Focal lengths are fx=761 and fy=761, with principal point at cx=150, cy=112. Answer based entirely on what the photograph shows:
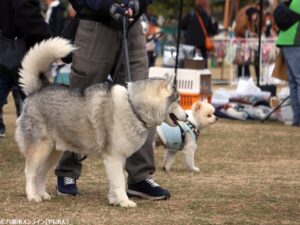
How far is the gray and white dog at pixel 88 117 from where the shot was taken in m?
5.10

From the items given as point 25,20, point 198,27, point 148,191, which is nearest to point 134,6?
point 148,191

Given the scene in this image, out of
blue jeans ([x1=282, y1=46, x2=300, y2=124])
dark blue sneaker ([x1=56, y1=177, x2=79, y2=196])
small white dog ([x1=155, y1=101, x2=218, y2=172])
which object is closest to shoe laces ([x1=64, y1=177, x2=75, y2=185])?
dark blue sneaker ([x1=56, y1=177, x2=79, y2=196])

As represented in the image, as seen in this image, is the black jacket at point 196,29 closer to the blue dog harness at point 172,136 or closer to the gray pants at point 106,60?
the blue dog harness at point 172,136

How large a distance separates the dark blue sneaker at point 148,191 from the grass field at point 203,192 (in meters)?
0.09

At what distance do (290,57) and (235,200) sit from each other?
5517 millimetres

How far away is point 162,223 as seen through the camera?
4.66 meters

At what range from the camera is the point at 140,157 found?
18.4ft

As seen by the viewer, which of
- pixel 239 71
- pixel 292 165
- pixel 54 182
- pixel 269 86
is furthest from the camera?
pixel 239 71

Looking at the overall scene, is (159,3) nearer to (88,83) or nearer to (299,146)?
(299,146)

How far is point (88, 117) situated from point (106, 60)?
57 centimetres

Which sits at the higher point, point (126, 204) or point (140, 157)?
point (140, 157)

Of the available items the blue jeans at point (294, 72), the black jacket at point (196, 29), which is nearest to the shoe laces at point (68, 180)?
the blue jeans at point (294, 72)

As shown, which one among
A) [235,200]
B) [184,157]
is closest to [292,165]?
[184,157]

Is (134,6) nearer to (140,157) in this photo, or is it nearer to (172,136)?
(140,157)
